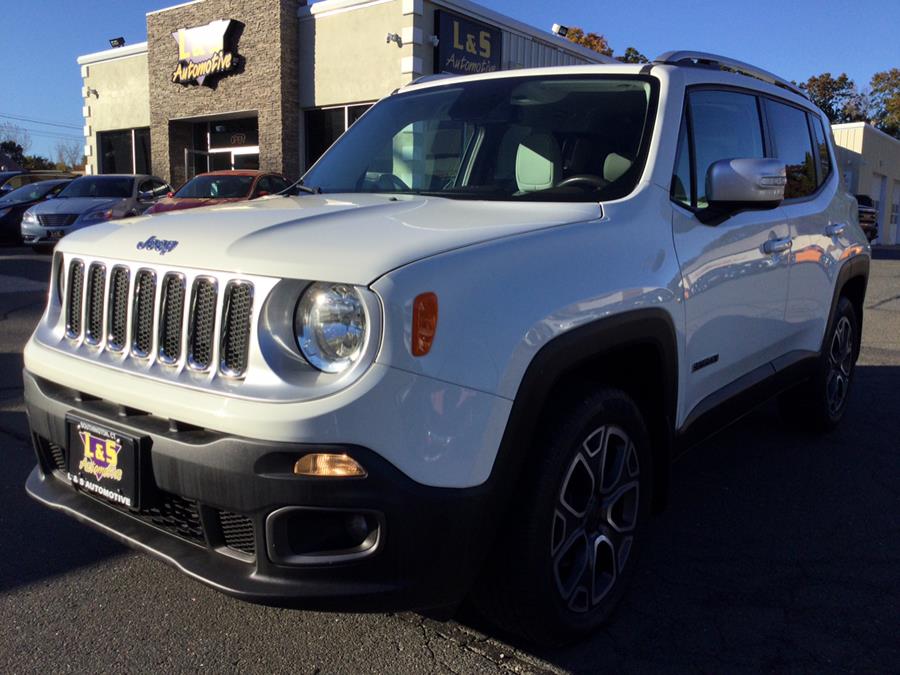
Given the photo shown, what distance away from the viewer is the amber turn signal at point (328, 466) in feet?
6.36

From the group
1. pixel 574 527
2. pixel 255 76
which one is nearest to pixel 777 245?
pixel 574 527

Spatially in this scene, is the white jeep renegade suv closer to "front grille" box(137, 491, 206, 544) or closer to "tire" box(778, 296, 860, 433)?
"front grille" box(137, 491, 206, 544)

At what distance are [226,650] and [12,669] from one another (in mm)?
625

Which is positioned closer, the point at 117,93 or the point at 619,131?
the point at 619,131

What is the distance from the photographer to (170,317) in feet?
7.65

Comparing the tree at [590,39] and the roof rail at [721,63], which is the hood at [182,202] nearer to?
the roof rail at [721,63]

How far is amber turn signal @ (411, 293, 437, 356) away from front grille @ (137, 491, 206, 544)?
2.52 feet

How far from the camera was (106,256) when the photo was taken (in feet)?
8.49

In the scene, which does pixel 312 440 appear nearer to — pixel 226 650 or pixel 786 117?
pixel 226 650

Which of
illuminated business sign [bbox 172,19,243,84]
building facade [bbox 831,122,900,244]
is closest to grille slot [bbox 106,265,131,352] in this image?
illuminated business sign [bbox 172,19,243,84]

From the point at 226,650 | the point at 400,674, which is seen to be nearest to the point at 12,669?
the point at 226,650

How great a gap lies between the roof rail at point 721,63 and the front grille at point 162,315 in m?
2.15

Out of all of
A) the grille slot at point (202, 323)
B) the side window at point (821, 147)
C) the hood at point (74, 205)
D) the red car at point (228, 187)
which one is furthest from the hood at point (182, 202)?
the grille slot at point (202, 323)

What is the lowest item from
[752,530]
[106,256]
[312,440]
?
[752,530]
